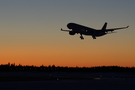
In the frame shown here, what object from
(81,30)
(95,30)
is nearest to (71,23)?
(81,30)

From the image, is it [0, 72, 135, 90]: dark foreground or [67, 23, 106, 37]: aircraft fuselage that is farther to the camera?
[67, 23, 106, 37]: aircraft fuselage

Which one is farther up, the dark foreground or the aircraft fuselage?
the aircraft fuselage

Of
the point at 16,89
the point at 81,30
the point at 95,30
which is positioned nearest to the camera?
the point at 16,89

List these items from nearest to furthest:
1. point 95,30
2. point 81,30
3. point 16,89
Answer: point 16,89 < point 81,30 < point 95,30

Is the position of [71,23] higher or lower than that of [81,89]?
higher

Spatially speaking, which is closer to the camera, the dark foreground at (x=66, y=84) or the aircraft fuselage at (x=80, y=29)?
the dark foreground at (x=66, y=84)

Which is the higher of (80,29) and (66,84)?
(80,29)

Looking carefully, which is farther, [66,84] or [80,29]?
[80,29]

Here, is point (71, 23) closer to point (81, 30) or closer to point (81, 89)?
point (81, 30)

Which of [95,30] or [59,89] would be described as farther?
[95,30]

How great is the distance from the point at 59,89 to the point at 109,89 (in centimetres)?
941

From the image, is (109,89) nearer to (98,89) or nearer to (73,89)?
(98,89)

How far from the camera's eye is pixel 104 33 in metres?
121

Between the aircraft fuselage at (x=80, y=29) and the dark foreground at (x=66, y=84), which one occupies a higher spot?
the aircraft fuselage at (x=80, y=29)
